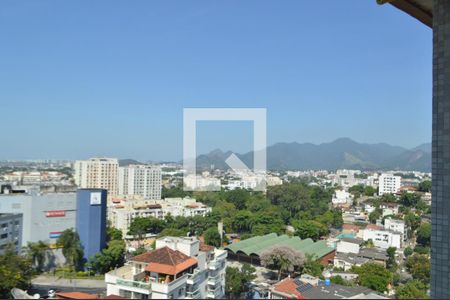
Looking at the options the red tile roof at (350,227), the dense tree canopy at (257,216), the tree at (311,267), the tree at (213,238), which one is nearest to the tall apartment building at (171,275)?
the tree at (311,267)

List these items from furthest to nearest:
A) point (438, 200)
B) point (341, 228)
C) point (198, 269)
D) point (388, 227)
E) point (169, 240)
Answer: point (341, 228) < point (388, 227) < point (169, 240) < point (198, 269) < point (438, 200)

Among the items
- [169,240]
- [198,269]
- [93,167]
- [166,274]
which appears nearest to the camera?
[166,274]

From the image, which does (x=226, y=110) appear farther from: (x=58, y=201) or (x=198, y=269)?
(x=58, y=201)

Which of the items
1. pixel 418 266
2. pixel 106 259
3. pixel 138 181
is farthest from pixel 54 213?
pixel 138 181

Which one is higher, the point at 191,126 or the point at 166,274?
the point at 191,126

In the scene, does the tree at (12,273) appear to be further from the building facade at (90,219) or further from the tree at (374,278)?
the tree at (374,278)

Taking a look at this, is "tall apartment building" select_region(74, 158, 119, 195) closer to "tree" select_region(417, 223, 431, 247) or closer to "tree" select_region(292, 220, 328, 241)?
"tree" select_region(292, 220, 328, 241)

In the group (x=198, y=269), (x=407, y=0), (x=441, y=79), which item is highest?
(x=407, y=0)

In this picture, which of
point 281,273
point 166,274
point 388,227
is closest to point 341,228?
point 388,227

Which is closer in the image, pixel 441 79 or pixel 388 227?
pixel 441 79
